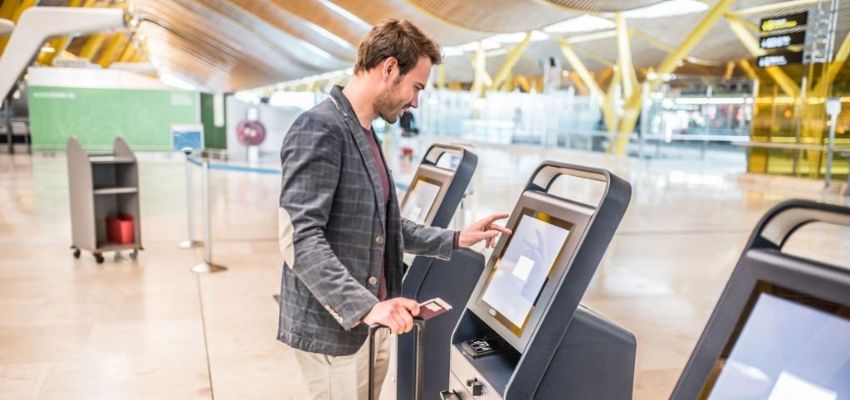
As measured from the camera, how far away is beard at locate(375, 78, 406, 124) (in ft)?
5.40

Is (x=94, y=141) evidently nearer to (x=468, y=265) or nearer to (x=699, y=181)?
(x=699, y=181)

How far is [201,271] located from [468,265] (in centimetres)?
410

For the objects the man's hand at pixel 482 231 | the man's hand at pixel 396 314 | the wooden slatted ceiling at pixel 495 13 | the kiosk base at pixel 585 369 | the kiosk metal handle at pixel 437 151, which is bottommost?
the kiosk base at pixel 585 369

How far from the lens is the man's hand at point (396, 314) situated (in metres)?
1.40

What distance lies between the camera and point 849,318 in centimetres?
91

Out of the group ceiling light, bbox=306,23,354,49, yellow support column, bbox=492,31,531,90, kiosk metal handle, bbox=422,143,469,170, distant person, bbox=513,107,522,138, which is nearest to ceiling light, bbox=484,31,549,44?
yellow support column, bbox=492,31,531,90

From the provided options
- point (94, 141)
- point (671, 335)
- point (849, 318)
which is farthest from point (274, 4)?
point (849, 318)

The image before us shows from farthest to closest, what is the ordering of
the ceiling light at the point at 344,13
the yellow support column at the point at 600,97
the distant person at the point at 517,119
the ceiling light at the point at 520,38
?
1. the distant person at the point at 517,119
2. the ceiling light at the point at 520,38
3. the yellow support column at the point at 600,97
4. the ceiling light at the point at 344,13

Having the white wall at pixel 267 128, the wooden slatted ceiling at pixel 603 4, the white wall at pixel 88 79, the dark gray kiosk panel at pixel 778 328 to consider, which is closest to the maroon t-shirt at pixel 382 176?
the dark gray kiosk panel at pixel 778 328

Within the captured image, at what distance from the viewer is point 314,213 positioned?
1.56m

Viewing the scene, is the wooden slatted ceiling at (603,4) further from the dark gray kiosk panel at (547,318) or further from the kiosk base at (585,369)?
the kiosk base at (585,369)

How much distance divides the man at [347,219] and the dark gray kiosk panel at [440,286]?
0.55 metres

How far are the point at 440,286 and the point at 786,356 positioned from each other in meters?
1.59

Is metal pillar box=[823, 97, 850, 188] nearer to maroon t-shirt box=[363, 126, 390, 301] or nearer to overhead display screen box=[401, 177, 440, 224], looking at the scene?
overhead display screen box=[401, 177, 440, 224]
